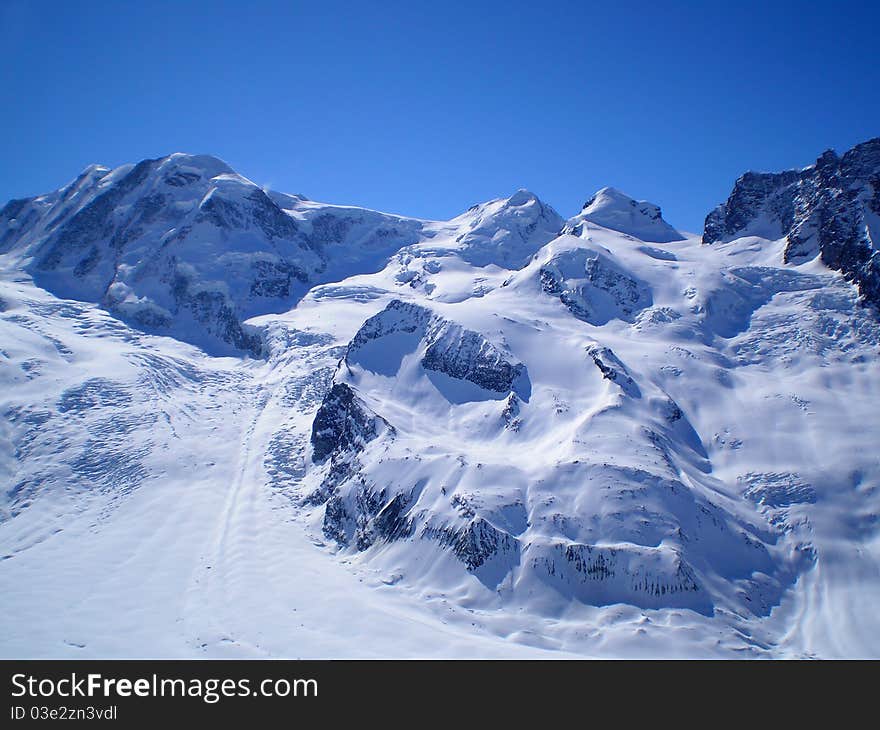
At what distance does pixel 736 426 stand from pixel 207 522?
59.6 m

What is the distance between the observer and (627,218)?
5551 inches

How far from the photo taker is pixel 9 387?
3467 inches

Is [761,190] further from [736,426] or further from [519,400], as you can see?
[519,400]

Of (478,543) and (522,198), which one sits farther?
(522,198)

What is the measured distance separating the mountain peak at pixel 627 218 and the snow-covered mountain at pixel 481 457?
334 inches

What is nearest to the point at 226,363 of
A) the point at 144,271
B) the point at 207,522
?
the point at 144,271

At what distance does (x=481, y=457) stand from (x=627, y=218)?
9784 cm

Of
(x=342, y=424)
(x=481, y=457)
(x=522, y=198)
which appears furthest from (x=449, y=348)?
(x=522, y=198)

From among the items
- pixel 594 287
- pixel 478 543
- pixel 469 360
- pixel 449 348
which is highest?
pixel 594 287

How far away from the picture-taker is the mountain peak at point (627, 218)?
13712cm

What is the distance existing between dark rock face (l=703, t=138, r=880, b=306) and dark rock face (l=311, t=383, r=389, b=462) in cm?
6964

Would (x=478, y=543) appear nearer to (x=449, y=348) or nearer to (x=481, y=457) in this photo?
(x=481, y=457)

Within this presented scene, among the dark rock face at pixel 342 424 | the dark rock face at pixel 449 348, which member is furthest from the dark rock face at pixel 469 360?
the dark rock face at pixel 342 424
